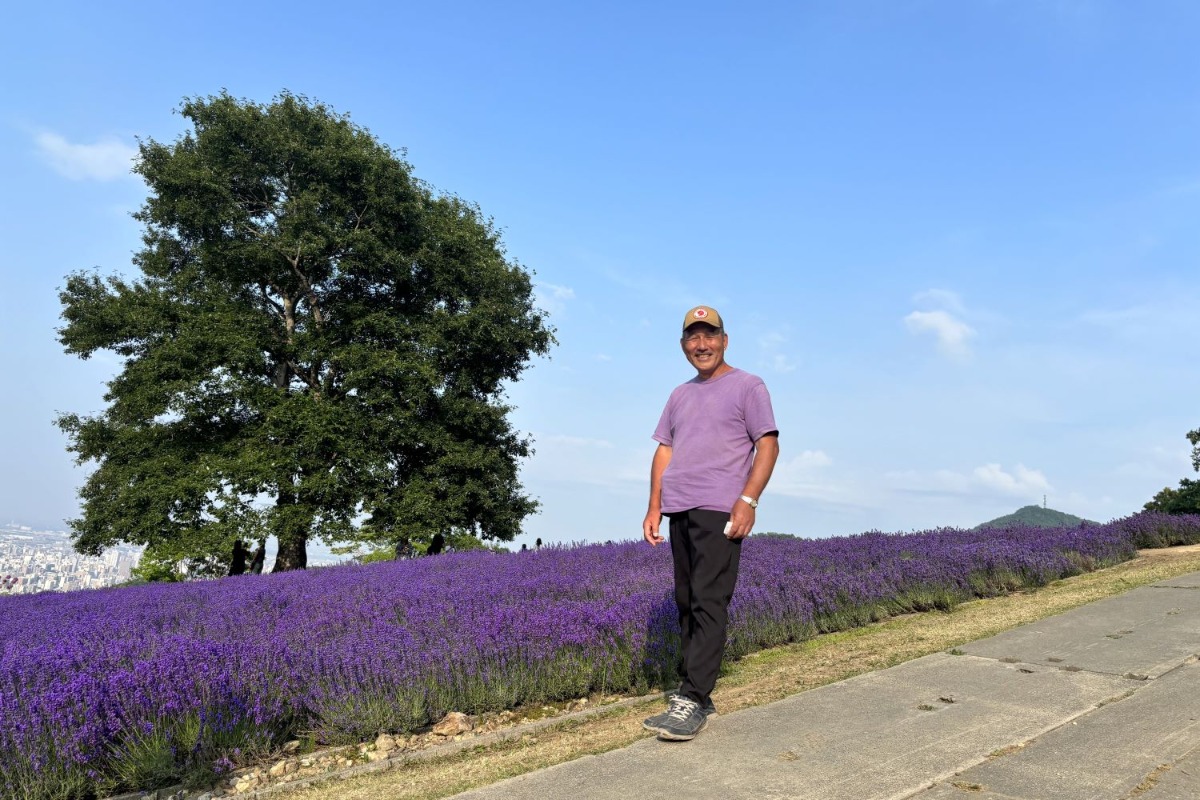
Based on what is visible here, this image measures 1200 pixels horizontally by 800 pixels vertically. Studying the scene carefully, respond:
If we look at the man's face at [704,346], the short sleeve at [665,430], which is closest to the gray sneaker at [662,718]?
the short sleeve at [665,430]

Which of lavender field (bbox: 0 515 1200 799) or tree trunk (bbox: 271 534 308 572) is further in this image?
tree trunk (bbox: 271 534 308 572)

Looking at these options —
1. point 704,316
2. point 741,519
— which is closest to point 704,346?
point 704,316

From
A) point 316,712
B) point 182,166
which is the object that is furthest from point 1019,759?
point 182,166

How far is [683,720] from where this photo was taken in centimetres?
366

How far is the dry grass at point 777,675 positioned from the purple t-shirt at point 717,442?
123cm

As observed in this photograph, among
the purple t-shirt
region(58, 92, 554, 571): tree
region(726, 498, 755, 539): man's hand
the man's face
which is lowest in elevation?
region(726, 498, 755, 539): man's hand

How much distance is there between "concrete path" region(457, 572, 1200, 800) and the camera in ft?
9.75

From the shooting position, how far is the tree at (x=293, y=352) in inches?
723

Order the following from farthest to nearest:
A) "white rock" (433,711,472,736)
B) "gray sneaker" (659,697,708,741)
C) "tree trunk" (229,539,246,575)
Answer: "tree trunk" (229,539,246,575) < "white rock" (433,711,472,736) < "gray sneaker" (659,697,708,741)

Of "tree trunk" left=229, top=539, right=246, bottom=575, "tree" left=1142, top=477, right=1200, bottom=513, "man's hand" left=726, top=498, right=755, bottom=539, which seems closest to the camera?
"man's hand" left=726, top=498, right=755, bottom=539

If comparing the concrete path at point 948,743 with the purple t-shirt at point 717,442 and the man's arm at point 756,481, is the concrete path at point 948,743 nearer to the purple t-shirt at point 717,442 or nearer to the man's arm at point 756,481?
the man's arm at point 756,481

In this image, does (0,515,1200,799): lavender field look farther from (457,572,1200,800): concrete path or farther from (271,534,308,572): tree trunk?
(271,534,308,572): tree trunk

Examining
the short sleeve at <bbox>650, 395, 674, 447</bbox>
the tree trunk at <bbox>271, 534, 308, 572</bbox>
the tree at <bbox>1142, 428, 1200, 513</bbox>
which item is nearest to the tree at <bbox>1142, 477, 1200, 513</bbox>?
the tree at <bbox>1142, 428, 1200, 513</bbox>

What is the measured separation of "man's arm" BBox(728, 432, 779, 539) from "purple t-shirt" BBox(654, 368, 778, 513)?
55mm
